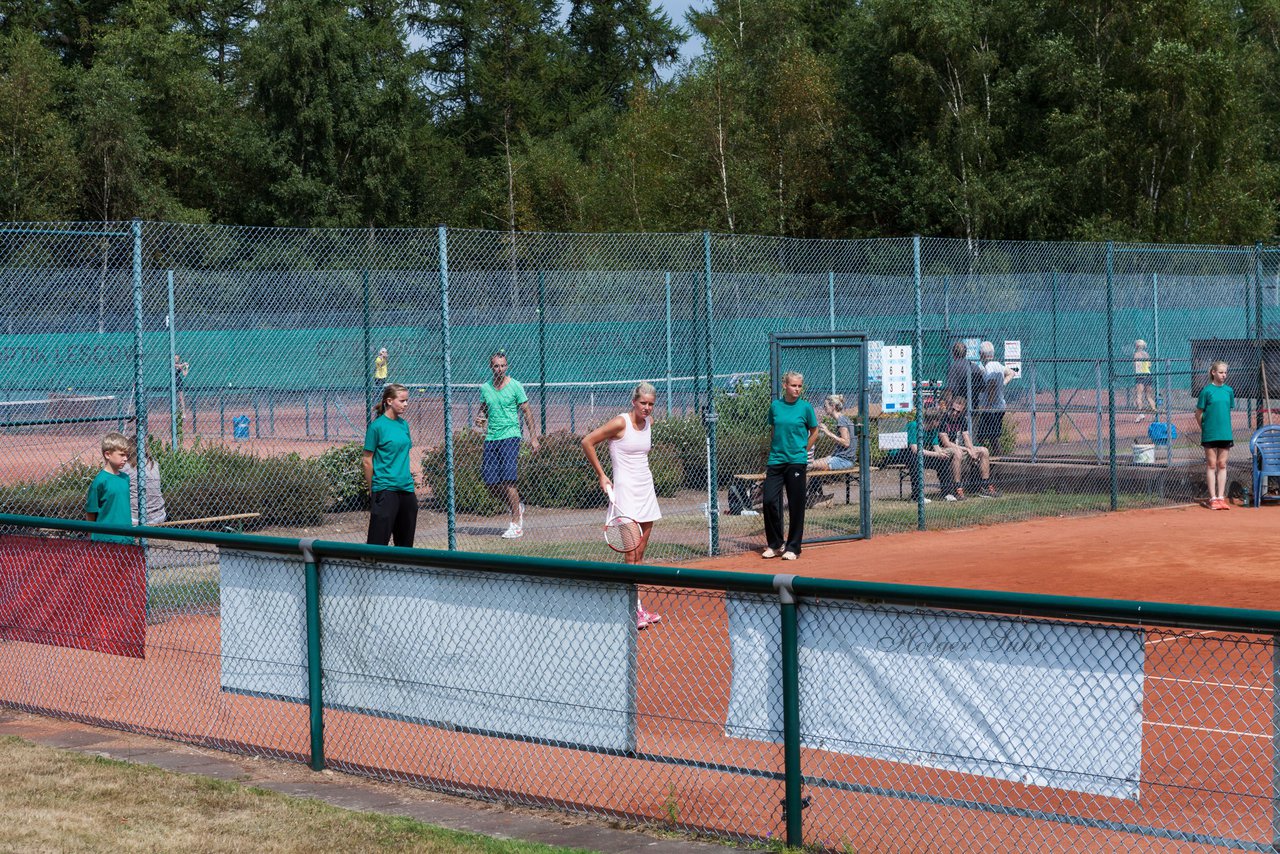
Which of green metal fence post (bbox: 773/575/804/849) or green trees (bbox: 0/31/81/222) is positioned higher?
green trees (bbox: 0/31/81/222)

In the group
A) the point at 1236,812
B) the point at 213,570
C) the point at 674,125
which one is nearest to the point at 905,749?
the point at 1236,812

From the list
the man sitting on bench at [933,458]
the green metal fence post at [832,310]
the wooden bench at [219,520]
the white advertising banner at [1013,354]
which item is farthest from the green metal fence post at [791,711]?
the white advertising banner at [1013,354]

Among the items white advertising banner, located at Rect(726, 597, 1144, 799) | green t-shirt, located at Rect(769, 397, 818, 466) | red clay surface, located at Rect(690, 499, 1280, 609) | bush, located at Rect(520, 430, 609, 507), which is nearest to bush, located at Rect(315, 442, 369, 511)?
bush, located at Rect(520, 430, 609, 507)

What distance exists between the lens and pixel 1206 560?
13.4 m

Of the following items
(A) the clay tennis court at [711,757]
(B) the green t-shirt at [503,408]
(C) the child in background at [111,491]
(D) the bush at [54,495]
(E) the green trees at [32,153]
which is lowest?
(A) the clay tennis court at [711,757]

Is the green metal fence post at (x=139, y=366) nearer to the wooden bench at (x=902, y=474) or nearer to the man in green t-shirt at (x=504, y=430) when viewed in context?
the man in green t-shirt at (x=504, y=430)

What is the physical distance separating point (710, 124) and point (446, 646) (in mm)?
40232

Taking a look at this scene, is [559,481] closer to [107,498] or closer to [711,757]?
[107,498]

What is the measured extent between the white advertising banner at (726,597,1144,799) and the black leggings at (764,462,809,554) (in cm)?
745

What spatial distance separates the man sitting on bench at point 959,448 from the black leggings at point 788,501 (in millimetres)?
4577

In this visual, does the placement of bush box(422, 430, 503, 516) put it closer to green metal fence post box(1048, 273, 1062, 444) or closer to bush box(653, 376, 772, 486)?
bush box(653, 376, 772, 486)

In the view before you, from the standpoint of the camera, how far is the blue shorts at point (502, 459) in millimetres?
14406

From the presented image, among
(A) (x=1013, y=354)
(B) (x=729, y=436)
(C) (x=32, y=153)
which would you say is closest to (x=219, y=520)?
(B) (x=729, y=436)

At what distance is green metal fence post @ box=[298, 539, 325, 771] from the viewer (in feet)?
22.5
